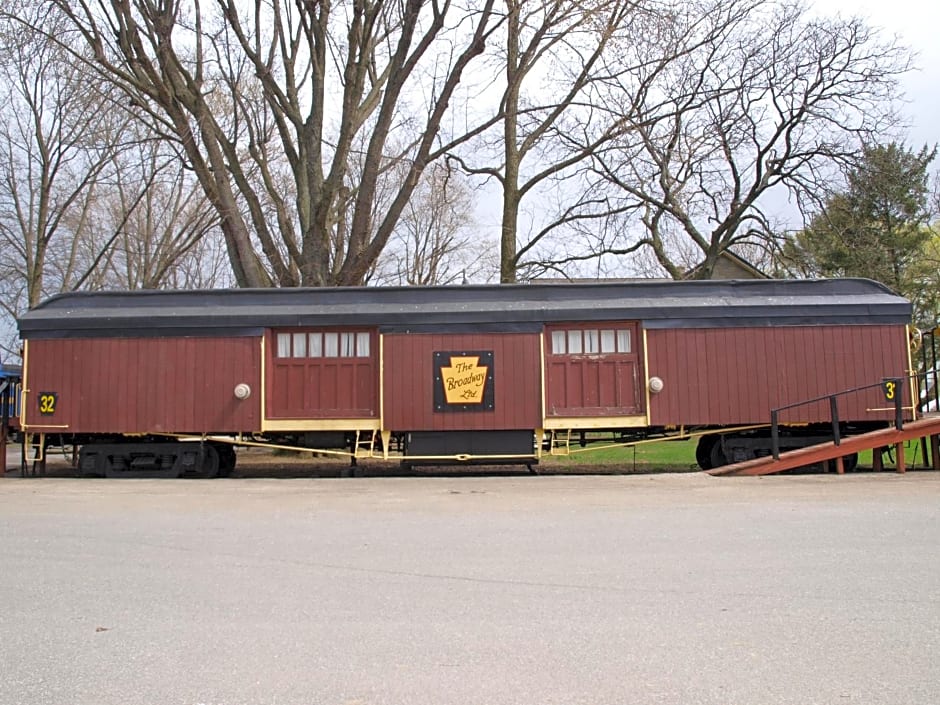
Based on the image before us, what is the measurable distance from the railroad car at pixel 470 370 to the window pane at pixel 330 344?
0.03 m

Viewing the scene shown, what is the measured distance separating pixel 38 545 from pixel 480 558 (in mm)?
4426

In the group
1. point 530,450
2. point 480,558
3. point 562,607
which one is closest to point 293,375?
point 530,450

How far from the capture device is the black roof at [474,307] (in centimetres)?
1472

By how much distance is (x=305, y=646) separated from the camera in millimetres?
4945

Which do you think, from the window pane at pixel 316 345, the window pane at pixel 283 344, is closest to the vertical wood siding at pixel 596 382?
the window pane at pixel 316 345

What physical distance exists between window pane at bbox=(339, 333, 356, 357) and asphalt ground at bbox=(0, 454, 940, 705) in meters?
4.86

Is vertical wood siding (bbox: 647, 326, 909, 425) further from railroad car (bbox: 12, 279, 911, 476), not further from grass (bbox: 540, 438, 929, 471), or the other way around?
grass (bbox: 540, 438, 929, 471)

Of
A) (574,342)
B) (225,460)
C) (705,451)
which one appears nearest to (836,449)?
(705,451)

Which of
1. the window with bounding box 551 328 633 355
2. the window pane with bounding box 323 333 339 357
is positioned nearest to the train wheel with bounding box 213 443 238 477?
the window pane with bounding box 323 333 339 357

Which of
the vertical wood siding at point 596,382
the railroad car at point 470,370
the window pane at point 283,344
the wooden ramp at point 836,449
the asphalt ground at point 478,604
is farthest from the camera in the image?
the window pane at point 283,344

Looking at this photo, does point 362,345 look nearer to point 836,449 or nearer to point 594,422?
point 594,422

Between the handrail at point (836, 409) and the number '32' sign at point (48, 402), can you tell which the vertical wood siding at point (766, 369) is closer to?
the handrail at point (836, 409)

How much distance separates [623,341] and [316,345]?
222 inches

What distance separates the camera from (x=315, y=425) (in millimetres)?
14836
